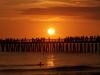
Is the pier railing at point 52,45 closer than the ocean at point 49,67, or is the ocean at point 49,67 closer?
the ocean at point 49,67

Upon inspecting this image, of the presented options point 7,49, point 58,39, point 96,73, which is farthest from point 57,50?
point 96,73

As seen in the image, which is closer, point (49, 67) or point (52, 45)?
point (49, 67)

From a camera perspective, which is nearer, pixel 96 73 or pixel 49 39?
pixel 96 73

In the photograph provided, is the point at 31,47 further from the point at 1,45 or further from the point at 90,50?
the point at 90,50

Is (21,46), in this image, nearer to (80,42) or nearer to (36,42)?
(36,42)

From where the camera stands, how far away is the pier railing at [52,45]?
7088 cm

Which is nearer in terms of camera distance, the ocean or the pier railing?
the ocean

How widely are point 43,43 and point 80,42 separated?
6.53 m

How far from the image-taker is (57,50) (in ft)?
240

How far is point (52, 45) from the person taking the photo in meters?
73.4

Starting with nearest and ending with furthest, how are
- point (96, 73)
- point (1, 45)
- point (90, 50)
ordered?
point (96, 73)
point (90, 50)
point (1, 45)

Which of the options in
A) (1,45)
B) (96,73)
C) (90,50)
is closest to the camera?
(96,73)

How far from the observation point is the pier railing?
7088cm

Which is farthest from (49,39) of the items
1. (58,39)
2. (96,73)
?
(96,73)
